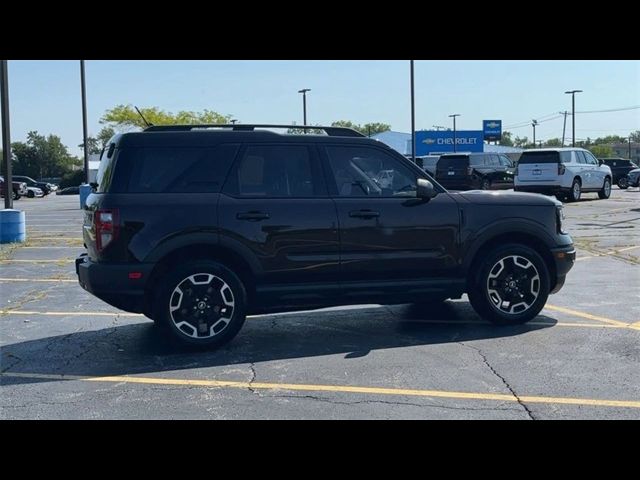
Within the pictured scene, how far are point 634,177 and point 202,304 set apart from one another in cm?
3648

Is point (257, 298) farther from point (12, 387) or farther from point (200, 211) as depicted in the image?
point (12, 387)

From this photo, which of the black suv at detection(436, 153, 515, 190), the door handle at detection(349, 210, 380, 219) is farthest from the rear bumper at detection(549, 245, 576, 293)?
the black suv at detection(436, 153, 515, 190)

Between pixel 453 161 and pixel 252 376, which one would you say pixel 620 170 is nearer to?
pixel 453 161

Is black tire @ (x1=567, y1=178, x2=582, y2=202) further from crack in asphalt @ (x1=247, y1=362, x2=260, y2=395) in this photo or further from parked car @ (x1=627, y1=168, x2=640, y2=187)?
crack in asphalt @ (x1=247, y1=362, x2=260, y2=395)

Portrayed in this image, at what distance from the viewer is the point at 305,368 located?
5.84 metres

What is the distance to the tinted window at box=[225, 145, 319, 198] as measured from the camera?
21.4ft

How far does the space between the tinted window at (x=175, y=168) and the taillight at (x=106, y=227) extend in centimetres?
25

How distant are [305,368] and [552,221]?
3.11 metres

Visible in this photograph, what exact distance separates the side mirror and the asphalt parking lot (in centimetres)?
135

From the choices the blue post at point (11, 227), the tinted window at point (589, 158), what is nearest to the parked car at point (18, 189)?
the blue post at point (11, 227)

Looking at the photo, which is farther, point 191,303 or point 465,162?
point 465,162
